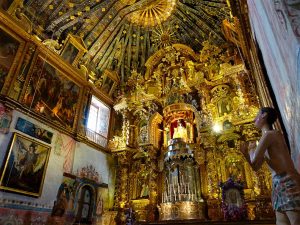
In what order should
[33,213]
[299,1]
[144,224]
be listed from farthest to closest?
[144,224]
[33,213]
[299,1]

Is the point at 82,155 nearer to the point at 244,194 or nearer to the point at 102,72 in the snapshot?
the point at 102,72

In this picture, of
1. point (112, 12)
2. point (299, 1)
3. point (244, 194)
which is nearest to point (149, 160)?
point (244, 194)

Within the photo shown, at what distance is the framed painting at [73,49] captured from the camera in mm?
12234

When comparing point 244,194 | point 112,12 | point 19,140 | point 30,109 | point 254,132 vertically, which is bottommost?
point 244,194

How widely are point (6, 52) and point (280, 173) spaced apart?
10.9m

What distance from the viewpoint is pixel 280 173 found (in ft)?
7.91

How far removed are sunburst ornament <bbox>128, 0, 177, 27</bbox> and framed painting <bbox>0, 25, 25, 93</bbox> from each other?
6.39m

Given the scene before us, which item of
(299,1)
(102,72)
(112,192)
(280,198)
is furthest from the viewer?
(102,72)

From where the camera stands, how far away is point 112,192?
12961 mm

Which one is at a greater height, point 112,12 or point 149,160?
point 112,12

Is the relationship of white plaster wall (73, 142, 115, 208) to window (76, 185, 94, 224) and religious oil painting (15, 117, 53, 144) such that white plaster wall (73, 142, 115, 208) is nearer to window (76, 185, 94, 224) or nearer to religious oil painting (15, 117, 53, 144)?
window (76, 185, 94, 224)

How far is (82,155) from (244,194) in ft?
25.6

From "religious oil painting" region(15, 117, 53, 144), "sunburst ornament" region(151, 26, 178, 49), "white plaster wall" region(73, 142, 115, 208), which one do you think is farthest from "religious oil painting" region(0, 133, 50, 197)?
"sunburst ornament" region(151, 26, 178, 49)

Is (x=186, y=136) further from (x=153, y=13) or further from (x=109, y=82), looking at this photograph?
(x=153, y=13)
